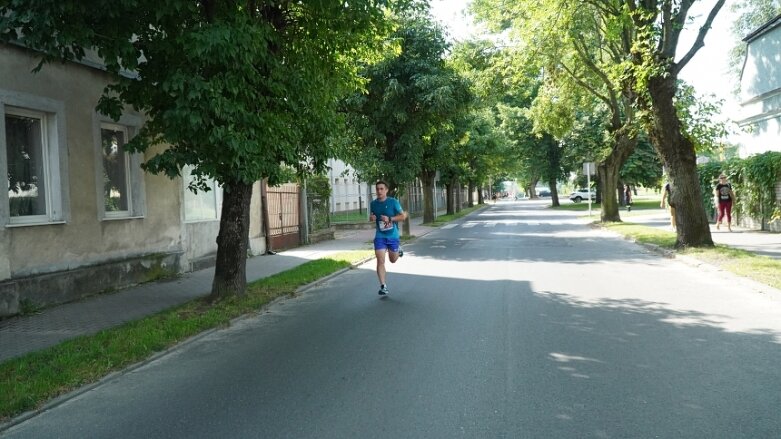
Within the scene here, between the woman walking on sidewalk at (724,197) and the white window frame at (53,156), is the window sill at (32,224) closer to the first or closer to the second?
the white window frame at (53,156)

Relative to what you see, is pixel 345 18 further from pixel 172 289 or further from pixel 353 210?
pixel 353 210

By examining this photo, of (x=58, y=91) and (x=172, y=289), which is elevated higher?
(x=58, y=91)

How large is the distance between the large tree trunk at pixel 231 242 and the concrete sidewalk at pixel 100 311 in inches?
29.7

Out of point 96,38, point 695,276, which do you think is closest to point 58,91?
point 96,38

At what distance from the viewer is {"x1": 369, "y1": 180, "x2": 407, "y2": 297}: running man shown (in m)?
9.73

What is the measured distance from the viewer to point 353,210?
4147cm

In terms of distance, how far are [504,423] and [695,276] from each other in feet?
26.3

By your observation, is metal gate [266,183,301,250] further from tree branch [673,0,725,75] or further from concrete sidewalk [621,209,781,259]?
concrete sidewalk [621,209,781,259]

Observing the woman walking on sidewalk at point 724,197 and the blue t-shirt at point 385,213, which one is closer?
the blue t-shirt at point 385,213

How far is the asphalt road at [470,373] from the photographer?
4117mm

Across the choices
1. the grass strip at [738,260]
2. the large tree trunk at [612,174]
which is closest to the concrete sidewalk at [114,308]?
the grass strip at [738,260]

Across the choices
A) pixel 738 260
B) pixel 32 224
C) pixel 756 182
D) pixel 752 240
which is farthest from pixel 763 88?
pixel 32 224

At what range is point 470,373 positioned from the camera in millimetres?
5223

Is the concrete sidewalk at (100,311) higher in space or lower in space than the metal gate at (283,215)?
lower
